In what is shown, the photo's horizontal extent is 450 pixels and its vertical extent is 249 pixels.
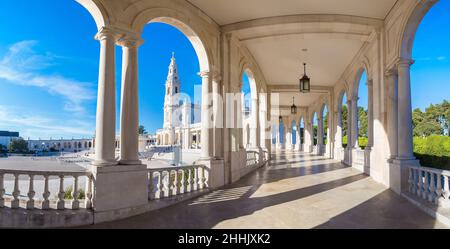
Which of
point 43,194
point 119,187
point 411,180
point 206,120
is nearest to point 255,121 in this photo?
point 206,120

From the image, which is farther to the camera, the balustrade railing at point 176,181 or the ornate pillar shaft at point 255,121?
the ornate pillar shaft at point 255,121

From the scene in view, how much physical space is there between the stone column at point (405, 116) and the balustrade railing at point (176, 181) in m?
6.87

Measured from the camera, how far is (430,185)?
7266 mm

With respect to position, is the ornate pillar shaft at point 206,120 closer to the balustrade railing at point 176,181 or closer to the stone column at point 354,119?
the balustrade railing at point 176,181

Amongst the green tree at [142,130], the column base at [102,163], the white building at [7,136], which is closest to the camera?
the column base at [102,163]

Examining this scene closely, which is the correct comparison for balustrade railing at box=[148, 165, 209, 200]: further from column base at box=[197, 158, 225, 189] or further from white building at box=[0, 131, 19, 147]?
white building at box=[0, 131, 19, 147]

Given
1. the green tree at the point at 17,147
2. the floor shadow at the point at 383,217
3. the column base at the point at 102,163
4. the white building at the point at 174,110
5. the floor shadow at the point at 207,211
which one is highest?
the white building at the point at 174,110

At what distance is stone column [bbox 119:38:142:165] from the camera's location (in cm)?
685

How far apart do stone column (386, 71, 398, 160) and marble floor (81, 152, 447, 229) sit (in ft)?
5.33

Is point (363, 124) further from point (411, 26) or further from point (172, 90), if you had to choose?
point (172, 90)

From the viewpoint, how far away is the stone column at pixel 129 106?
6852 millimetres

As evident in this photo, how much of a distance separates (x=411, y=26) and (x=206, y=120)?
7679mm

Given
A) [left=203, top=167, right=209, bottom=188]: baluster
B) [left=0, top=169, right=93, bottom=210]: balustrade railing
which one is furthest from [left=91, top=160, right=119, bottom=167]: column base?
[left=203, top=167, right=209, bottom=188]: baluster

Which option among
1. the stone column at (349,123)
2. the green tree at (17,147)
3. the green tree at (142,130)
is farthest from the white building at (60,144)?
the stone column at (349,123)
